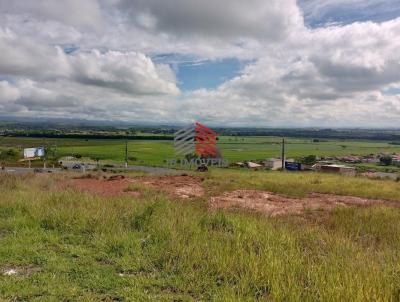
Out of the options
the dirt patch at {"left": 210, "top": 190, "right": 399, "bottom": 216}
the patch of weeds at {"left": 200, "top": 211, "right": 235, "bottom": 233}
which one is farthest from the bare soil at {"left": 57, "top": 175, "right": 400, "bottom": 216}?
the patch of weeds at {"left": 200, "top": 211, "right": 235, "bottom": 233}

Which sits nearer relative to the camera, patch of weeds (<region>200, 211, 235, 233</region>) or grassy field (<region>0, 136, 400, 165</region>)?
patch of weeds (<region>200, 211, 235, 233</region>)

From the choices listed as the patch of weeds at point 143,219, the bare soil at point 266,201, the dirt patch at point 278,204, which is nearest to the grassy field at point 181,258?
the patch of weeds at point 143,219

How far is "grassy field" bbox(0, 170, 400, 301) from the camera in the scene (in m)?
3.17

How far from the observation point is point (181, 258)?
4016mm

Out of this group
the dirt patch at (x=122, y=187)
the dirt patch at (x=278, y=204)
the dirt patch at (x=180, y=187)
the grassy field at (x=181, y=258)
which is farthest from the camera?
the dirt patch at (x=180, y=187)

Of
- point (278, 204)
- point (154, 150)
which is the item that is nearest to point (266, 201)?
point (278, 204)

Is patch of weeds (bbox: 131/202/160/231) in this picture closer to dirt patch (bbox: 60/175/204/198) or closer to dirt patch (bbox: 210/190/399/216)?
dirt patch (bbox: 210/190/399/216)

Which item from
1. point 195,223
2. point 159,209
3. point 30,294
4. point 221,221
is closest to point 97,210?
point 159,209

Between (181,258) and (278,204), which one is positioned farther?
(278,204)

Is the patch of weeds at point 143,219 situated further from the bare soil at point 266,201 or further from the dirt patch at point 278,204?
the dirt patch at point 278,204

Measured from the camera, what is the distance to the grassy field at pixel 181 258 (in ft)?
10.4

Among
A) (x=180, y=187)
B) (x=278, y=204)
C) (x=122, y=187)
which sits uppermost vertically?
(x=278, y=204)

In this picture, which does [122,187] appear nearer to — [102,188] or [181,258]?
[102,188]

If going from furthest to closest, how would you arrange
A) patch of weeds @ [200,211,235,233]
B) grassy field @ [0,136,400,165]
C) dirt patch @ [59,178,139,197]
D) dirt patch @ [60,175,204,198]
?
grassy field @ [0,136,400,165], dirt patch @ [60,175,204,198], dirt patch @ [59,178,139,197], patch of weeds @ [200,211,235,233]
